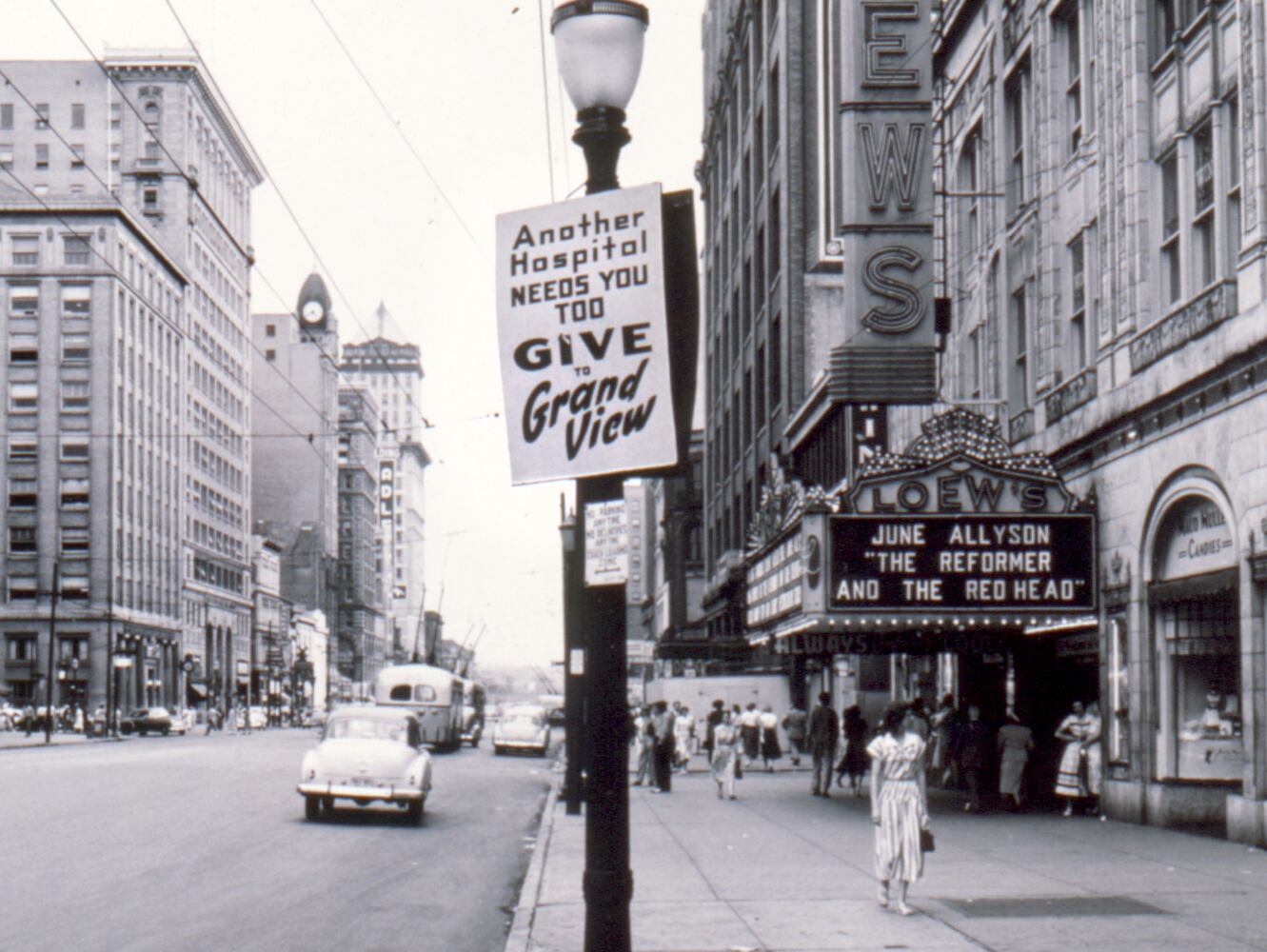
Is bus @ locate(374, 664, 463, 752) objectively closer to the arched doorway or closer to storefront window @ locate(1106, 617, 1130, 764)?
storefront window @ locate(1106, 617, 1130, 764)

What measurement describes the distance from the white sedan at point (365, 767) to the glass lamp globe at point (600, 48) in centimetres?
1988

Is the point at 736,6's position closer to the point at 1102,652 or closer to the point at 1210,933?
the point at 1102,652

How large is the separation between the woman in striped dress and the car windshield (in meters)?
13.0

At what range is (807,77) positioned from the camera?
51562 mm

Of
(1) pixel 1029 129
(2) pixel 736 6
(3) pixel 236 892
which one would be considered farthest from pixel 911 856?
(2) pixel 736 6

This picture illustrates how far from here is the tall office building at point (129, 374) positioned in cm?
11800

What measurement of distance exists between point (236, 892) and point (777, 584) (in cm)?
1413

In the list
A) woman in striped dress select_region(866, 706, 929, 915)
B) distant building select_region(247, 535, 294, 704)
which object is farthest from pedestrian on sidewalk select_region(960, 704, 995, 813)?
distant building select_region(247, 535, 294, 704)

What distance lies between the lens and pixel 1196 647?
2248 centimetres

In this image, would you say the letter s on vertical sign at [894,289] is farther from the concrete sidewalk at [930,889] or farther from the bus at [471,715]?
the bus at [471,715]

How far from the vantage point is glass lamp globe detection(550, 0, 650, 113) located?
739 cm

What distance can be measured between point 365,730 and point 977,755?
366 inches

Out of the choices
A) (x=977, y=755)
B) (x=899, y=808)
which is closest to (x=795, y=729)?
(x=977, y=755)

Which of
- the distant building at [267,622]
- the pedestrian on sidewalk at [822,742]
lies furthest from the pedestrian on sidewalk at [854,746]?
the distant building at [267,622]
